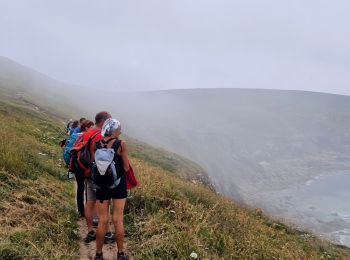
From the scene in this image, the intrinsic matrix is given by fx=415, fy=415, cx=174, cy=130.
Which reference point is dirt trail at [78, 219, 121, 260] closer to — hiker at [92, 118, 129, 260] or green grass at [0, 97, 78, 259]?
green grass at [0, 97, 78, 259]

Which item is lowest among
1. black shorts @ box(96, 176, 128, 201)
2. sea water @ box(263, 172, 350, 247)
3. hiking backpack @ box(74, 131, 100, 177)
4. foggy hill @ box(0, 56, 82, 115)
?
sea water @ box(263, 172, 350, 247)

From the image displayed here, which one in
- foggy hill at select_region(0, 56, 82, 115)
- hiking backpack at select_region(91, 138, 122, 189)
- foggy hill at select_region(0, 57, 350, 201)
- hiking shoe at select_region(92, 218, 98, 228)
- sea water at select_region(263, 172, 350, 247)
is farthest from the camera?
foggy hill at select_region(0, 57, 350, 201)

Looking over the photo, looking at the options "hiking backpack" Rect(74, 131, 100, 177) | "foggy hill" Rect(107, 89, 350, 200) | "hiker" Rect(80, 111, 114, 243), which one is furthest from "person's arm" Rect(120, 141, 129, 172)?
"foggy hill" Rect(107, 89, 350, 200)

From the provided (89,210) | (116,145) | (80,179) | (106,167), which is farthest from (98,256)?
(80,179)

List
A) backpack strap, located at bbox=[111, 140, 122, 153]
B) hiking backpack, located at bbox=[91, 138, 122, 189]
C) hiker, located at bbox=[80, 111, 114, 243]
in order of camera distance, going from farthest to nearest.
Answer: hiker, located at bbox=[80, 111, 114, 243] < backpack strap, located at bbox=[111, 140, 122, 153] < hiking backpack, located at bbox=[91, 138, 122, 189]

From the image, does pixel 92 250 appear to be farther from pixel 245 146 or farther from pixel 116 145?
pixel 245 146

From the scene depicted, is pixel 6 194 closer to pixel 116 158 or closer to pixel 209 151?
pixel 116 158

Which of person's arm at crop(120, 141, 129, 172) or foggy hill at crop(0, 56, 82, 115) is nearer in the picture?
person's arm at crop(120, 141, 129, 172)

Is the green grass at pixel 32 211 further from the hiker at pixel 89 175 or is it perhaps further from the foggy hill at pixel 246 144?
the foggy hill at pixel 246 144

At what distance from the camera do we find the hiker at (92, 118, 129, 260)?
21.7 ft

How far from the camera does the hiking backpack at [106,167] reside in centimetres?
655

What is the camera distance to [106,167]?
257 inches

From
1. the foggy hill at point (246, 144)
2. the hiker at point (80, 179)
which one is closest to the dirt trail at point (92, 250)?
the hiker at point (80, 179)

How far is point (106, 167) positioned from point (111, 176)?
194 mm
